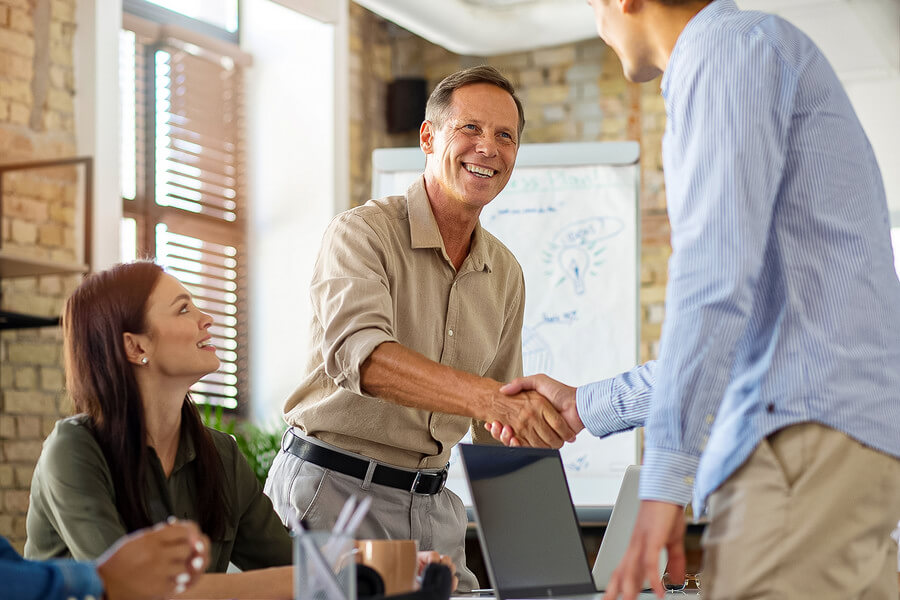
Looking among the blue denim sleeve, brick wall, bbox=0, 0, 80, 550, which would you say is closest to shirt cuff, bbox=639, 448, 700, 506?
the blue denim sleeve

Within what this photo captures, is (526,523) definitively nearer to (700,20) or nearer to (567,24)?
(700,20)

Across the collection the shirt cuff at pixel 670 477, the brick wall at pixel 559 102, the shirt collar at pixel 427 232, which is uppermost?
the brick wall at pixel 559 102

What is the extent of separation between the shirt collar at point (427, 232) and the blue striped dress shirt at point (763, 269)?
1.11m

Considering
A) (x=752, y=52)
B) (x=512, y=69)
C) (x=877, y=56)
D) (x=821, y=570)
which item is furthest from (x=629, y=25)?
(x=512, y=69)

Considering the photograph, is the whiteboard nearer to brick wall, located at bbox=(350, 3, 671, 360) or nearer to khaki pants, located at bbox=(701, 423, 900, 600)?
brick wall, located at bbox=(350, 3, 671, 360)

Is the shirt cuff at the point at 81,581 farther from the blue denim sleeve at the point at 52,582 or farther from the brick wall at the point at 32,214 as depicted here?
the brick wall at the point at 32,214

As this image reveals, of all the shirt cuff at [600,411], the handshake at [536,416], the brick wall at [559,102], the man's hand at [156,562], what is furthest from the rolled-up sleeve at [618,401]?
the brick wall at [559,102]

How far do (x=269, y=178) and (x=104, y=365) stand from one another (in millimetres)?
3601

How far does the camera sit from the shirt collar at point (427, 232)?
2330mm

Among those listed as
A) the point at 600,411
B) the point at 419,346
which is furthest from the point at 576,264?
the point at 600,411

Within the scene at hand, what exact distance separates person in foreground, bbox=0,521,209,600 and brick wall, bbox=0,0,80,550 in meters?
2.96

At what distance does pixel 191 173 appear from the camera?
201 inches

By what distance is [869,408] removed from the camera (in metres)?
1.15

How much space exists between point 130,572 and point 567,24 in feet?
15.1
